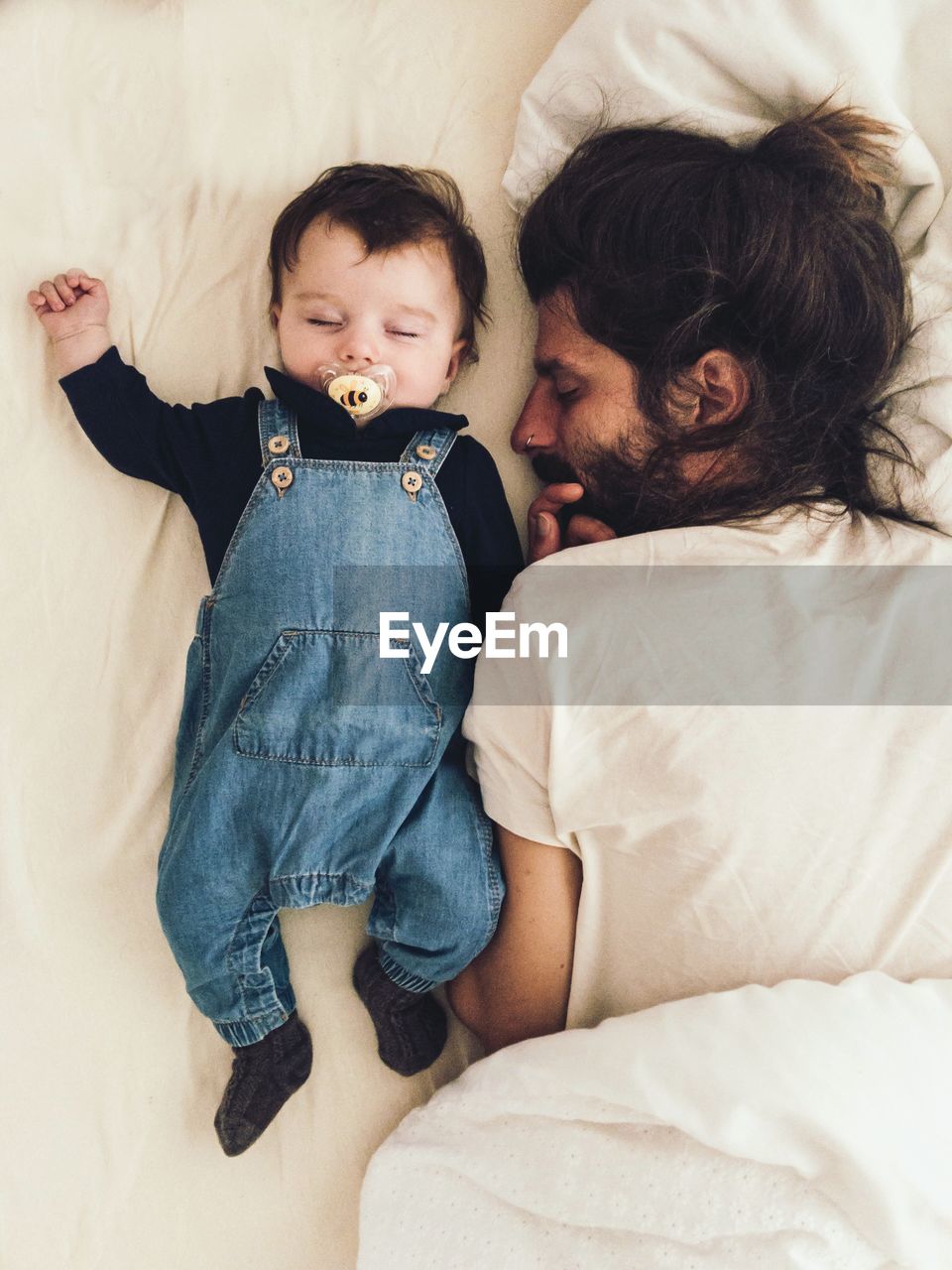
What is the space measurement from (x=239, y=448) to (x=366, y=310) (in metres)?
0.20

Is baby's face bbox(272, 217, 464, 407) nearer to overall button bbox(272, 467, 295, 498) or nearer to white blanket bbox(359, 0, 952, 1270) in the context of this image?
overall button bbox(272, 467, 295, 498)

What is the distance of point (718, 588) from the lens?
2.81 ft

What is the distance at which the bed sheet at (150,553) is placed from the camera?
996 mm

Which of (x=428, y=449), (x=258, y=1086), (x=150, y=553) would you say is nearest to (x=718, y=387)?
(x=428, y=449)

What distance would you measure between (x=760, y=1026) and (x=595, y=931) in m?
0.20

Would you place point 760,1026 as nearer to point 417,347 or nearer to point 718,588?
point 718,588

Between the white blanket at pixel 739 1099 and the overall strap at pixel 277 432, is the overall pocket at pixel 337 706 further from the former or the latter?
the white blanket at pixel 739 1099

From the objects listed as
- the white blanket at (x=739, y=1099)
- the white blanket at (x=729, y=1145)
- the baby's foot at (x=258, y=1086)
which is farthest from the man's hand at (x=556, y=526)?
the baby's foot at (x=258, y=1086)

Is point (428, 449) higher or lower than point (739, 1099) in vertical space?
higher

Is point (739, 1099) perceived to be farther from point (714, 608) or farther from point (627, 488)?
point (627, 488)

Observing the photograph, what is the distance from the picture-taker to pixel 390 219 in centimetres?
103

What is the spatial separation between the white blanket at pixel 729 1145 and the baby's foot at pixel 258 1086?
0.20 meters

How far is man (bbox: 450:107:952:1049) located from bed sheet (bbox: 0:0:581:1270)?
0.56ft

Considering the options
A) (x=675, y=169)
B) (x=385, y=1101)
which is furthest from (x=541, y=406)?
(x=385, y=1101)
